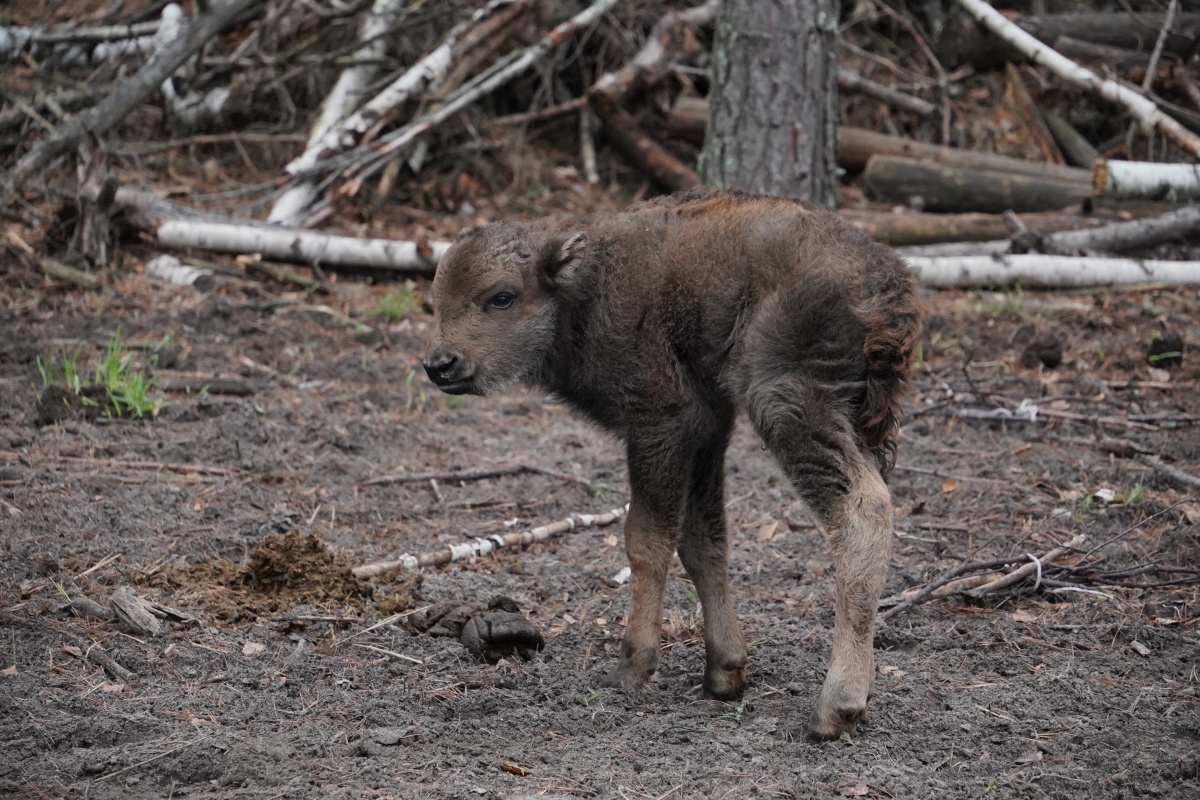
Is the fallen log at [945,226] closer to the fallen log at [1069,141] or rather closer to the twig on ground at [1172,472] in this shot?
the fallen log at [1069,141]

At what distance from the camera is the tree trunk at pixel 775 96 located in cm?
923

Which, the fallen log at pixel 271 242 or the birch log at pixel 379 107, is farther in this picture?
the birch log at pixel 379 107

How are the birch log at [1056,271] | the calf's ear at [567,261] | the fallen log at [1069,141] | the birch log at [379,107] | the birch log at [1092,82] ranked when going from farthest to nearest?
the fallen log at [1069,141] → the birch log at [379,107] → the birch log at [1092,82] → the birch log at [1056,271] → the calf's ear at [567,261]

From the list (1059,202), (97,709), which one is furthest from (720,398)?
(1059,202)

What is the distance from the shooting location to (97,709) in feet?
15.1

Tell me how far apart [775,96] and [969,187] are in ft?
13.6

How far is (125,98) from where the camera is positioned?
Answer: 11.8 metres

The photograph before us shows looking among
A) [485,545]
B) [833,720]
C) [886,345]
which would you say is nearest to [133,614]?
[485,545]

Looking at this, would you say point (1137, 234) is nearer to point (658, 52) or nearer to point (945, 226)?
point (945, 226)

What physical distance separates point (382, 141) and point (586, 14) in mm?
2861

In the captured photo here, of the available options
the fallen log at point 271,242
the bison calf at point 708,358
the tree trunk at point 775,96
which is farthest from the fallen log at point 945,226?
the bison calf at point 708,358

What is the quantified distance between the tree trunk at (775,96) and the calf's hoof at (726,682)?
4.88 metres

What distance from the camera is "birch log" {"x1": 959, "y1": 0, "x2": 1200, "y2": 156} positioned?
1184 centimetres

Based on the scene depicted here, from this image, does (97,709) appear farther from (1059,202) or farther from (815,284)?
(1059,202)
